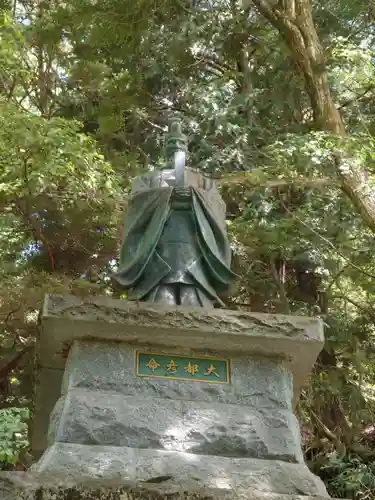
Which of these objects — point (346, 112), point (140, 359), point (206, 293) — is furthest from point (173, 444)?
point (346, 112)

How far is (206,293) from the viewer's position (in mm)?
4613

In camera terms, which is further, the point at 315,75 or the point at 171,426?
the point at 315,75

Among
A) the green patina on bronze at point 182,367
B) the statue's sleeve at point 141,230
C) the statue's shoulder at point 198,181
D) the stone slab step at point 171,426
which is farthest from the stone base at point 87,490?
the statue's shoulder at point 198,181

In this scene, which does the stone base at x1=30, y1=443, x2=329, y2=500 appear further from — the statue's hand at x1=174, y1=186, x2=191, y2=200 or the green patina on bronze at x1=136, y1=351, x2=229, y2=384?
the statue's hand at x1=174, y1=186, x2=191, y2=200

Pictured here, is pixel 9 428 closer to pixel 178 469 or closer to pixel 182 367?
pixel 182 367

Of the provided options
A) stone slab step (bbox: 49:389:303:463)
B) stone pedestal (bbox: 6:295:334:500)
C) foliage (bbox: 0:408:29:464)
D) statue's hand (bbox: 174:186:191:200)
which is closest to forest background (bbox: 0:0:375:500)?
foliage (bbox: 0:408:29:464)

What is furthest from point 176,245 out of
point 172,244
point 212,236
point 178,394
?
point 178,394

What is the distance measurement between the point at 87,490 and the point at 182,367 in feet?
4.02

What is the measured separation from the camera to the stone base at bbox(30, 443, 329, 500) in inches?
138

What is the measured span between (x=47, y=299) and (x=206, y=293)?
1.09 meters

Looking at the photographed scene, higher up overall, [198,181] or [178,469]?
[198,181]

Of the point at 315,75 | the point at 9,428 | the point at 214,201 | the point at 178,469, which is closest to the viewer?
the point at 178,469

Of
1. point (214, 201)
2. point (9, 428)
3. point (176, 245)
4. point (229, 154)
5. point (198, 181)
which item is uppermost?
point (229, 154)

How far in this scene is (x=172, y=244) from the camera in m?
→ 4.70
